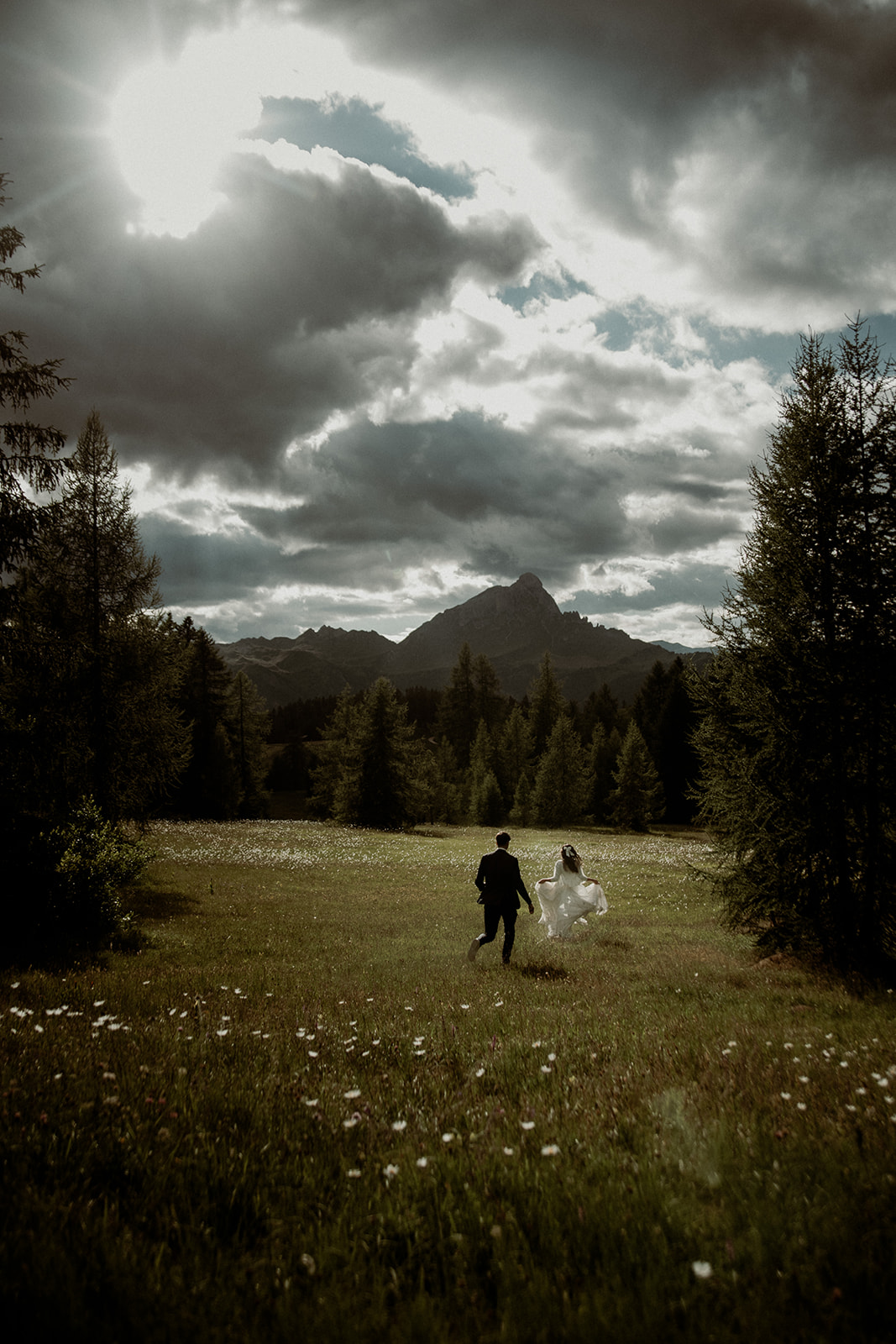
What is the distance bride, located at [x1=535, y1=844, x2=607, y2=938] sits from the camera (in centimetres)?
1481

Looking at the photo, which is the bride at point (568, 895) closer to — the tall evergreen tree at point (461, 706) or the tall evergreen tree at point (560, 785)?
the tall evergreen tree at point (560, 785)

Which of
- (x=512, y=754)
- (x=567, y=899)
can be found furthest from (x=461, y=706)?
(x=567, y=899)

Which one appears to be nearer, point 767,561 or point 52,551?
point 767,561

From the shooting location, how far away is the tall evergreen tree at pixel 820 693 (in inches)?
420

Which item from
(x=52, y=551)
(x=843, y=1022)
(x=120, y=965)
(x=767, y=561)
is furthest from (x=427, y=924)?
(x=52, y=551)

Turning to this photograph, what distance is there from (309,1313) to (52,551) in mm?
21315

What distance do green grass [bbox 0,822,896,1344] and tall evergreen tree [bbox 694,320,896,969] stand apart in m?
3.19

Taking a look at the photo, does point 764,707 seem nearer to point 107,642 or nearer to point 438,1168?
point 438,1168

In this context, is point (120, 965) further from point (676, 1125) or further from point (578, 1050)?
point (676, 1125)

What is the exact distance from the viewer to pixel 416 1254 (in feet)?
10.0

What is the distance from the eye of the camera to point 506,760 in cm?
7825

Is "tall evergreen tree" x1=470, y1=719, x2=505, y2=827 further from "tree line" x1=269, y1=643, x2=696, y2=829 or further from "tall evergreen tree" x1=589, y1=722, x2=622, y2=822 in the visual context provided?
"tall evergreen tree" x1=589, y1=722, x2=622, y2=822

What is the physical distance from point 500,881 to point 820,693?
6.65 metres

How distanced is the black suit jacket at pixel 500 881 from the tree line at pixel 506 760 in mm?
35141
